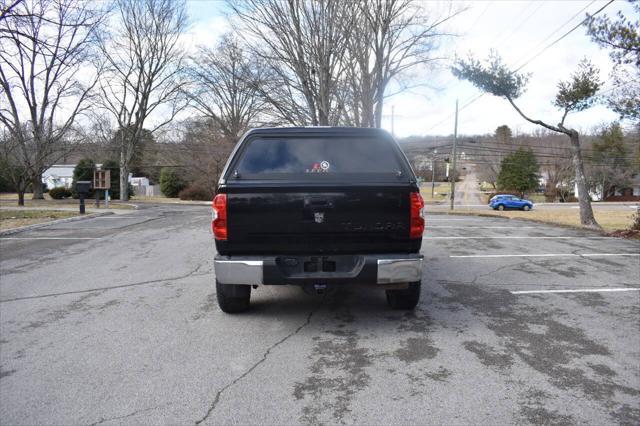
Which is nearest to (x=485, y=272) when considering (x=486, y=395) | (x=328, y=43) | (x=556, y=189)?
(x=486, y=395)

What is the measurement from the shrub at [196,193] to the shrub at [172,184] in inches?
204

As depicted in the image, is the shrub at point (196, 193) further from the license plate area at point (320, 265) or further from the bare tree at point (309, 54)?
the license plate area at point (320, 265)

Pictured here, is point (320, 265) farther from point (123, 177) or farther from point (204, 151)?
point (204, 151)

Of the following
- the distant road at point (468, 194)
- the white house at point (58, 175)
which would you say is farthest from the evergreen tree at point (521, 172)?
the white house at point (58, 175)

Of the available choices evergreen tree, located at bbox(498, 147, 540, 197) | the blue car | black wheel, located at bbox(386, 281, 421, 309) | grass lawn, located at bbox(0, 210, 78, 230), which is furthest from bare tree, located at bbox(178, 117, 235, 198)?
black wheel, located at bbox(386, 281, 421, 309)

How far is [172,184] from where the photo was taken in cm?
4938

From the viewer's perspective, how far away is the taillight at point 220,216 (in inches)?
161

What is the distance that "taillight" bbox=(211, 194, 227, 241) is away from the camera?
4.09 m

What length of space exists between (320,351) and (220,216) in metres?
1.49

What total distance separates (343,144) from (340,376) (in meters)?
2.26

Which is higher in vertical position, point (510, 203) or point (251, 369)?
point (510, 203)

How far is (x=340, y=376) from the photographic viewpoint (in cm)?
342

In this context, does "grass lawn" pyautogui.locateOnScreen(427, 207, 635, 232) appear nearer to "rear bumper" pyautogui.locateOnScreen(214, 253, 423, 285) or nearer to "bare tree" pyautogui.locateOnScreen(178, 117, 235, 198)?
"rear bumper" pyautogui.locateOnScreen(214, 253, 423, 285)

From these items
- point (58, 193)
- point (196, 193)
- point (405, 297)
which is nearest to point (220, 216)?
point (405, 297)
